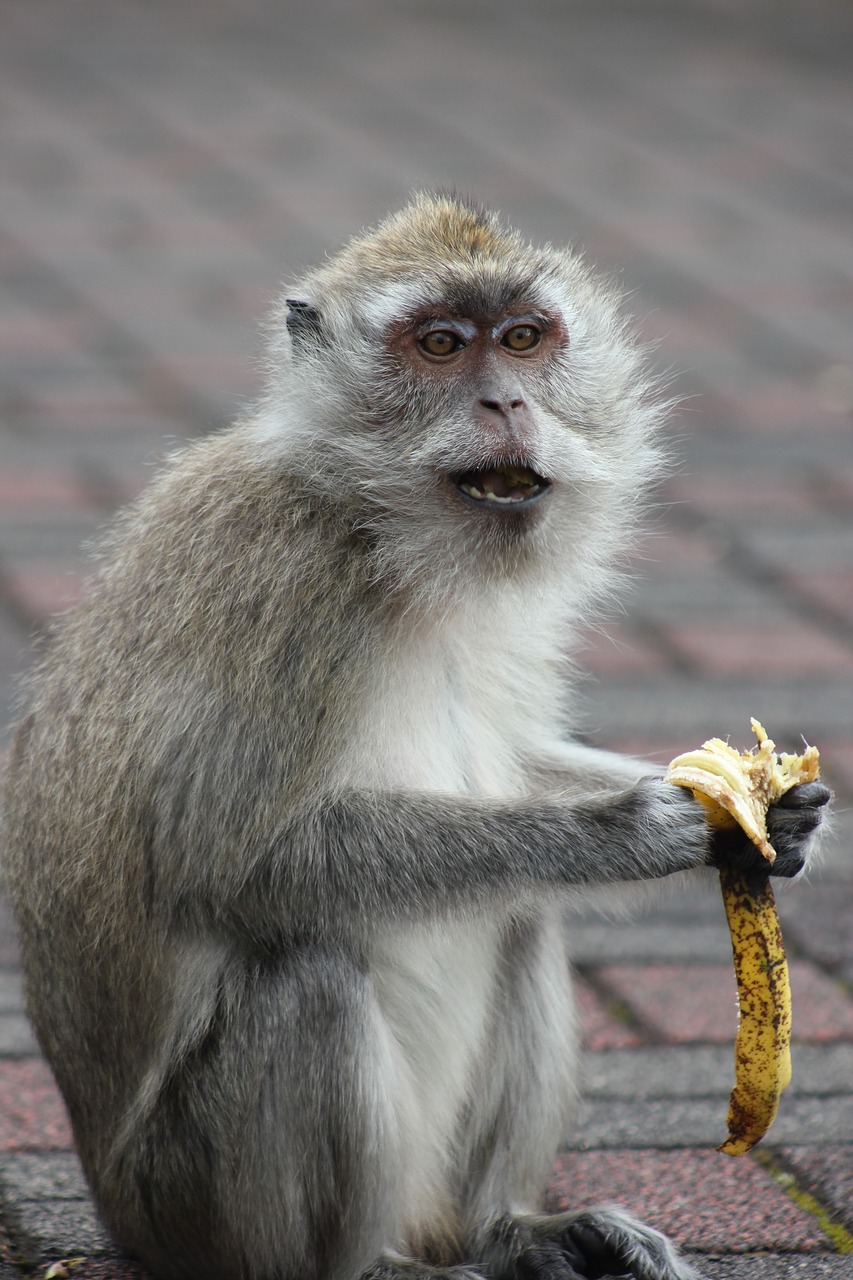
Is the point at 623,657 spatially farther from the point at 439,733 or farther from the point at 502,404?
the point at 502,404

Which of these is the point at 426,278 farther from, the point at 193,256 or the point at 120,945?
the point at 193,256

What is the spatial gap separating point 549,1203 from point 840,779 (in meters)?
1.84

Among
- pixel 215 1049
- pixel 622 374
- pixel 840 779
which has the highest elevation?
pixel 622 374

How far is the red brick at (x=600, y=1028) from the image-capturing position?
3984mm

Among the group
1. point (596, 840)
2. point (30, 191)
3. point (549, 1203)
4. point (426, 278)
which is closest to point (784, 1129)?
point (549, 1203)

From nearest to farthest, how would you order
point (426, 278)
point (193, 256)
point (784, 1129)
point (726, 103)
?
point (426, 278), point (784, 1129), point (193, 256), point (726, 103)

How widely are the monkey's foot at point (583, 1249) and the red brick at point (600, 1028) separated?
0.69 metres

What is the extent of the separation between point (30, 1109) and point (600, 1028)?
116 centimetres

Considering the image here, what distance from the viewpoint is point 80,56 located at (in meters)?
11.3

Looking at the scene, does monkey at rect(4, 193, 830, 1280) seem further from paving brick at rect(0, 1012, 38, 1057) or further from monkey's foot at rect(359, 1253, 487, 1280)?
paving brick at rect(0, 1012, 38, 1057)

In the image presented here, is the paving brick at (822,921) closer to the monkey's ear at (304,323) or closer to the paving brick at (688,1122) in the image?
the paving brick at (688,1122)

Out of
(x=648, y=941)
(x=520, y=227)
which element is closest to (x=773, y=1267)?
(x=648, y=941)

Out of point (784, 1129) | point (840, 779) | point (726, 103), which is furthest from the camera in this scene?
point (726, 103)

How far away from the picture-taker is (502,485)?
3.30 m
